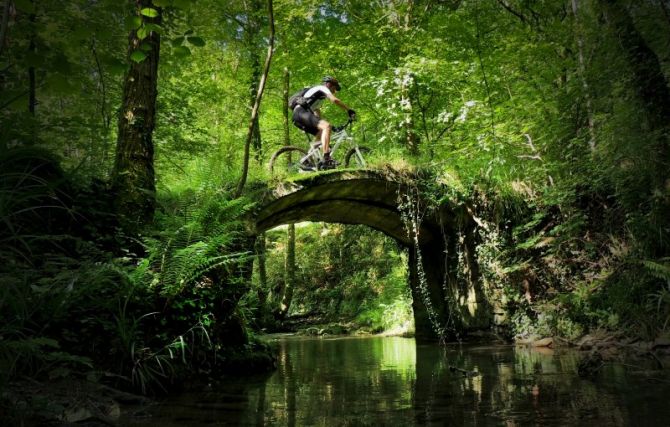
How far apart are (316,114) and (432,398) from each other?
19.7 feet

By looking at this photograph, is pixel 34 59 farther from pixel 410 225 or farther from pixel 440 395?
pixel 410 225

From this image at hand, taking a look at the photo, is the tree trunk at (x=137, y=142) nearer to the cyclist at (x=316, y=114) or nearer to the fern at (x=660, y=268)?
the cyclist at (x=316, y=114)

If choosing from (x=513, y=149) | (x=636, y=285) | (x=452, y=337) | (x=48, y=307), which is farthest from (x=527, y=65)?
(x=48, y=307)

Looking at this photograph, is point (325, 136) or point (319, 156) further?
point (319, 156)

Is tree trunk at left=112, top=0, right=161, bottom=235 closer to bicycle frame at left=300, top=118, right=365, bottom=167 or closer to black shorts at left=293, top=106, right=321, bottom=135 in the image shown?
black shorts at left=293, top=106, right=321, bottom=135

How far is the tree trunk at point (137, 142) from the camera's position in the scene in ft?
18.0

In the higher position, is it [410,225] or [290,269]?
[410,225]

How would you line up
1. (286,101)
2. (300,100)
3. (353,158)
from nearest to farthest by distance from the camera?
(300,100)
(353,158)
(286,101)

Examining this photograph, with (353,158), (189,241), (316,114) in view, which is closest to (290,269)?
(353,158)

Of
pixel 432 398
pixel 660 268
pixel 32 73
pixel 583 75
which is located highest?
pixel 583 75

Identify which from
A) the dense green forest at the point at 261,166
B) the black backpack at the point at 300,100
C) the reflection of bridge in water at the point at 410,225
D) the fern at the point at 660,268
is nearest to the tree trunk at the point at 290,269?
the dense green forest at the point at 261,166

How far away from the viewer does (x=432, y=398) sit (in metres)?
3.74

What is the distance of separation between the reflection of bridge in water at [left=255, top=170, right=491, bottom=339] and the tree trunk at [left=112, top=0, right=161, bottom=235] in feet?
6.36

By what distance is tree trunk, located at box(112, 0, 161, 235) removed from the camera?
18.0ft
